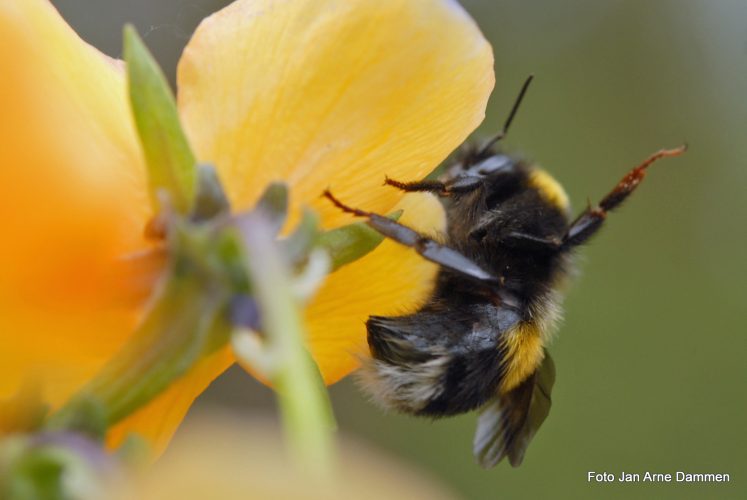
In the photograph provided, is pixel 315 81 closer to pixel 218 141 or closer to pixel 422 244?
pixel 218 141

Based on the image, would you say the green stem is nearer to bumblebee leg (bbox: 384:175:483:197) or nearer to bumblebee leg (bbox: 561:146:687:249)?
bumblebee leg (bbox: 384:175:483:197)

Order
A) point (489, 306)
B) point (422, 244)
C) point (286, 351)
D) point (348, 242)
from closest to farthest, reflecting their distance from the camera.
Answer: point (286, 351) → point (348, 242) → point (422, 244) → point (489, 306)

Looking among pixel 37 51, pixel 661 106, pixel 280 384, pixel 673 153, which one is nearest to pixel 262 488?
pixel 280 384

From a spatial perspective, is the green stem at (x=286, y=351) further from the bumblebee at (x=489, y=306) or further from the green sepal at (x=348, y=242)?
the bumblebee at (x=489, y=306)

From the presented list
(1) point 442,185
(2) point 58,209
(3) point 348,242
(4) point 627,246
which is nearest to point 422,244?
(1) point 442,185

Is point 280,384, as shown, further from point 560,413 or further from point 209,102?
point 560,413

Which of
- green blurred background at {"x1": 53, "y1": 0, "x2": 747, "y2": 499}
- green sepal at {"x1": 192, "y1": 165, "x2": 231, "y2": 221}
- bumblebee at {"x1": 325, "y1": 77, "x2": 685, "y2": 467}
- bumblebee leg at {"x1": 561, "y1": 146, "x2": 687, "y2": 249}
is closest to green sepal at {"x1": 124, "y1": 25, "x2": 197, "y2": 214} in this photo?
green sepal at {"x1": 192, "y1": 165, "x2": 231, "y2": 221}
